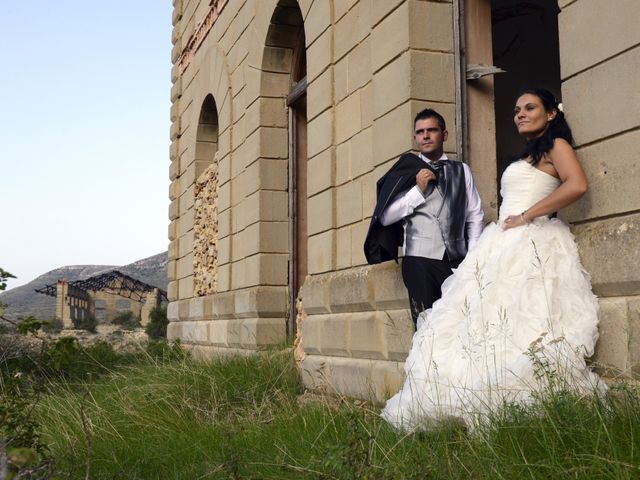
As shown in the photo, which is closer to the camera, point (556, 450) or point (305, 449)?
point (556, 450)

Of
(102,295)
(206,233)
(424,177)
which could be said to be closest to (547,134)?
(424,177)

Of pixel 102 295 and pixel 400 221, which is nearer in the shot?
pixel 400 221

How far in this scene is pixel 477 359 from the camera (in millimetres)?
3875

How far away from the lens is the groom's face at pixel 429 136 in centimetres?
489

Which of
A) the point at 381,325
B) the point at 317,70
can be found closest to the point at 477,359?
the point at 381,325

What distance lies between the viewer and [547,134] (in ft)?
13.6

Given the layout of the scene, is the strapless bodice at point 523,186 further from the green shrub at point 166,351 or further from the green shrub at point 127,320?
the green shrub at point 127,320

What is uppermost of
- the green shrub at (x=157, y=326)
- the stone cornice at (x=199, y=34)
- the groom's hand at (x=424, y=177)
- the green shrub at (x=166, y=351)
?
the stone cornice at (x=199, y=34)

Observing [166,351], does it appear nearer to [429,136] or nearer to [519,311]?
[429,136]

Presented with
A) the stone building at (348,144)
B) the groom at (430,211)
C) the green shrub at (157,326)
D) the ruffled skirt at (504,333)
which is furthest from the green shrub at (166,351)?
the green shrub at (157,326)

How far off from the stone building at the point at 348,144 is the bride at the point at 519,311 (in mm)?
150

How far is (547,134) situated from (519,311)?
96 centimetres

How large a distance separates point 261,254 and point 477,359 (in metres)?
5.49

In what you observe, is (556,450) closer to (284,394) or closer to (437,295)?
(437,295)
